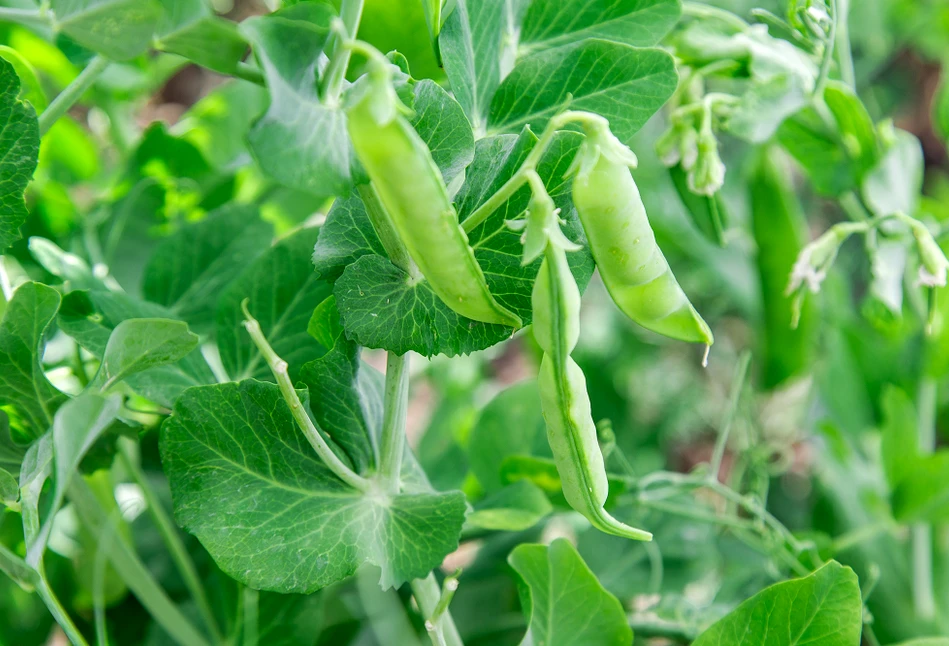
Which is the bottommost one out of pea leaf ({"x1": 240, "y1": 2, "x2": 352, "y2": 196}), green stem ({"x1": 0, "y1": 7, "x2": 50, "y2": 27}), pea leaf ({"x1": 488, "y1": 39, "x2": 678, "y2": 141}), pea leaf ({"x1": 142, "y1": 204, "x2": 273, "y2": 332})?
pea leaf ({"x1": 142, "y1": 204, "x2": 273, "y2": 332})

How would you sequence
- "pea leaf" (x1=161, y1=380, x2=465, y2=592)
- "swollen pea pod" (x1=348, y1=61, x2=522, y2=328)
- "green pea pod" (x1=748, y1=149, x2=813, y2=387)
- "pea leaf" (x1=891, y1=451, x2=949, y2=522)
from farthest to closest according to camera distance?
1. "green pea pod" (x1=748, y1=149, x2=813, y2=387)
2. "pea leaf" (x1=891, y1=451, x2=949, y2=522)
3. "pea leaf" (x1=161, y1=380, x2=465, y2=592)
4. "swollen pea pod" (x1=348, y1=61, x2=522, y2=328)

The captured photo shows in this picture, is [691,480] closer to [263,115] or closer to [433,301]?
[433,301]

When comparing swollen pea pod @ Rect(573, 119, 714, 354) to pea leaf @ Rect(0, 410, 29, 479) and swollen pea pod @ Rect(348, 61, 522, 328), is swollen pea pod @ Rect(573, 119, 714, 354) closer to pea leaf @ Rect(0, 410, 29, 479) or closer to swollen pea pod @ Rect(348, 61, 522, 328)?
swollen pea pod @ Rect(348, 61, 522, 328)

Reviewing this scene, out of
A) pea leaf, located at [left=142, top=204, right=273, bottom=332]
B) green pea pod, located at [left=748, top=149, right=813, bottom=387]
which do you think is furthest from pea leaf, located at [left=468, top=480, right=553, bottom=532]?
green pea pod, located at [left=748, top=149, right=813, bottom=387]

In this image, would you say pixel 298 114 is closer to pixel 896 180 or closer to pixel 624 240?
pixel 624 240

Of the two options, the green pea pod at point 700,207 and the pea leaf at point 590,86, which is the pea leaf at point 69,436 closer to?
the pea leaf at point 590,86

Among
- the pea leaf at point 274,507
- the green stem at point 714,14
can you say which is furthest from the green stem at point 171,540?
the green stem at point 714,14
